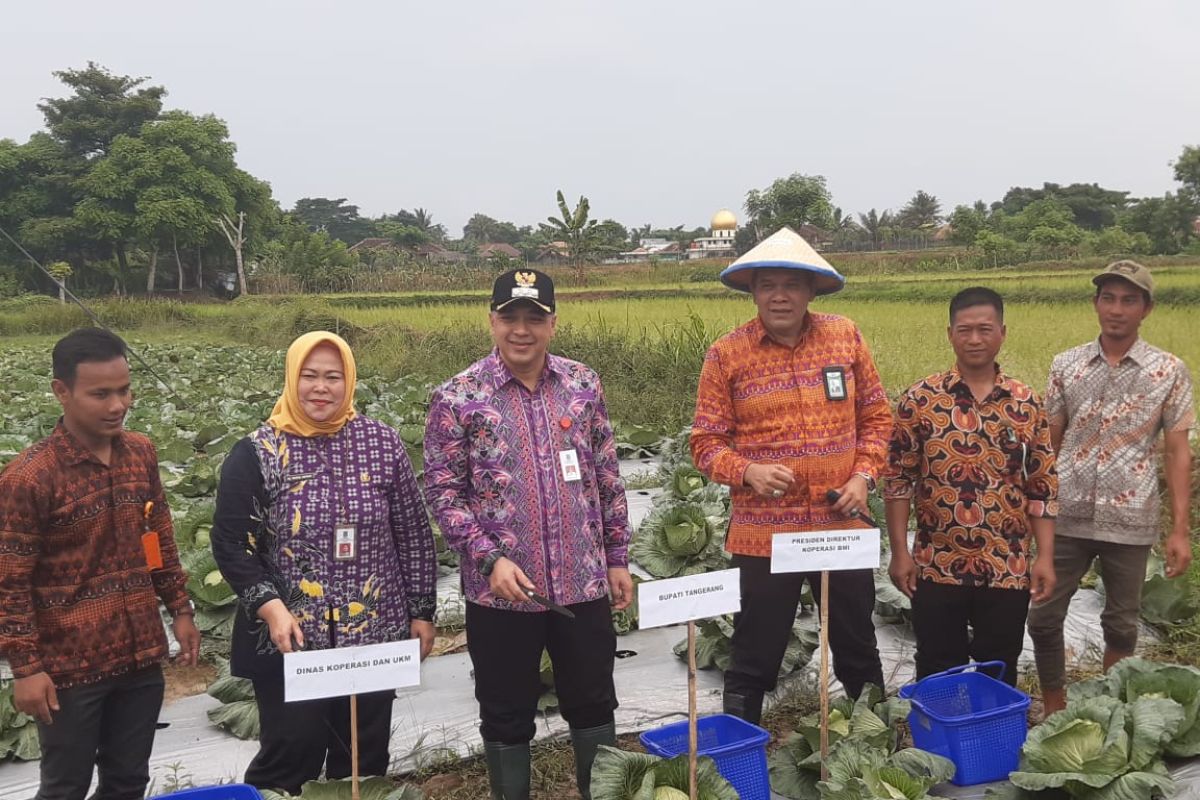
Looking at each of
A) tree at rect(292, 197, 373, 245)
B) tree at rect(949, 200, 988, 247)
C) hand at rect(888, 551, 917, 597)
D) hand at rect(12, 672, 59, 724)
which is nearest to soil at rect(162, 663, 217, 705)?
hand at rect(12, 672, 59, 724)

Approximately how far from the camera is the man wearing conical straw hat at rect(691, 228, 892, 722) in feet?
8.34

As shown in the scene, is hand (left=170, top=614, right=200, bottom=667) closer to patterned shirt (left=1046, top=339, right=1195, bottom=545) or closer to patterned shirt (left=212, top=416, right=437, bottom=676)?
patterned shirt (left=212, top=416, right=437, bottom=676)

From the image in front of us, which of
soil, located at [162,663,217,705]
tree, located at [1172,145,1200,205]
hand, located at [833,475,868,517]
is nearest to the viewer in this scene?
hand, located at [833,475,868,517]

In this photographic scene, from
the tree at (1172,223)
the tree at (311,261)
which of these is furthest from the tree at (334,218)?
the tree at (1172,223)

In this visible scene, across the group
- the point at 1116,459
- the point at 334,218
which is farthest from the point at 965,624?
the point at 334,218

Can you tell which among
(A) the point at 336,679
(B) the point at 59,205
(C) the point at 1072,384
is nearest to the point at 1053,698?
(C) the point at 1072,384

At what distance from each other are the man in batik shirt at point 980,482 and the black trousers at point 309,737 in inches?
67.3

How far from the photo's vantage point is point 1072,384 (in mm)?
2971

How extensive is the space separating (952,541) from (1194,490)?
10.2ft

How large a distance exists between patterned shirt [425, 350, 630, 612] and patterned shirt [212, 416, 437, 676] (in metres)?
0.18

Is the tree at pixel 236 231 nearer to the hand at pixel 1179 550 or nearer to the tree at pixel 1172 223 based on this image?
the tree at pixel 1172 223

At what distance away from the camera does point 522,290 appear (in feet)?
7.33

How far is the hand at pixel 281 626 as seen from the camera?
6.81ft

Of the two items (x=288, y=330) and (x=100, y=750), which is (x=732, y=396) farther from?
(x=288, y=330)
